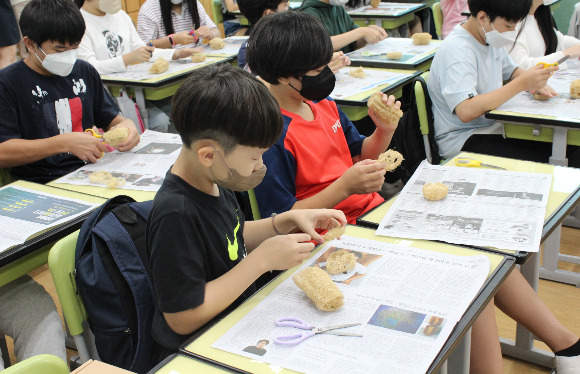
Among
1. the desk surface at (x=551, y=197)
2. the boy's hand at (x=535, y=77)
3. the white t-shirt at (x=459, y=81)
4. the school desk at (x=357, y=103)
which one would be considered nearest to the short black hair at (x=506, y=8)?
the white t-shirt at (x=459, y=81)

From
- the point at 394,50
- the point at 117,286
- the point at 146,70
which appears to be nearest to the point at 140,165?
the point at 117,286

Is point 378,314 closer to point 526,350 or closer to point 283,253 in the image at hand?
point 283,253

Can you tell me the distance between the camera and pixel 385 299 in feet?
4.21

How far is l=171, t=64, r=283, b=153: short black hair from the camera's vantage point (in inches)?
50.3

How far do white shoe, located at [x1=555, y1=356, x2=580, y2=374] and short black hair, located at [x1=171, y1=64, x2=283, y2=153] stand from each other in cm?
126

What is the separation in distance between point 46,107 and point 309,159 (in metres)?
1.21

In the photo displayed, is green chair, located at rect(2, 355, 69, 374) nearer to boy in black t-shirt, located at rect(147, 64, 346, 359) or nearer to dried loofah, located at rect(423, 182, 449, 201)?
boy in black t-shirt, located at rect(147, 64, 346, 359)

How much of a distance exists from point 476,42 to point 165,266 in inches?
81.0

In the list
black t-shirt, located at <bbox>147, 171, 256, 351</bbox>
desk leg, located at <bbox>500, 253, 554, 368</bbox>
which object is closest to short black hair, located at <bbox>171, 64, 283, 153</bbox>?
black t-shirt, located at <bbox>147, 171, 256, 351</bbox>

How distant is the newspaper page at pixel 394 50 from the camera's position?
3.67 m

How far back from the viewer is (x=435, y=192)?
1.77 m

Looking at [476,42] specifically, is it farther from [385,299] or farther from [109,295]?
[109,295]

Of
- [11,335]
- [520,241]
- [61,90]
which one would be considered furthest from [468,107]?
[11,335]

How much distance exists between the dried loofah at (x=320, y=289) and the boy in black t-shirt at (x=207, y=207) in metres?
0.05
